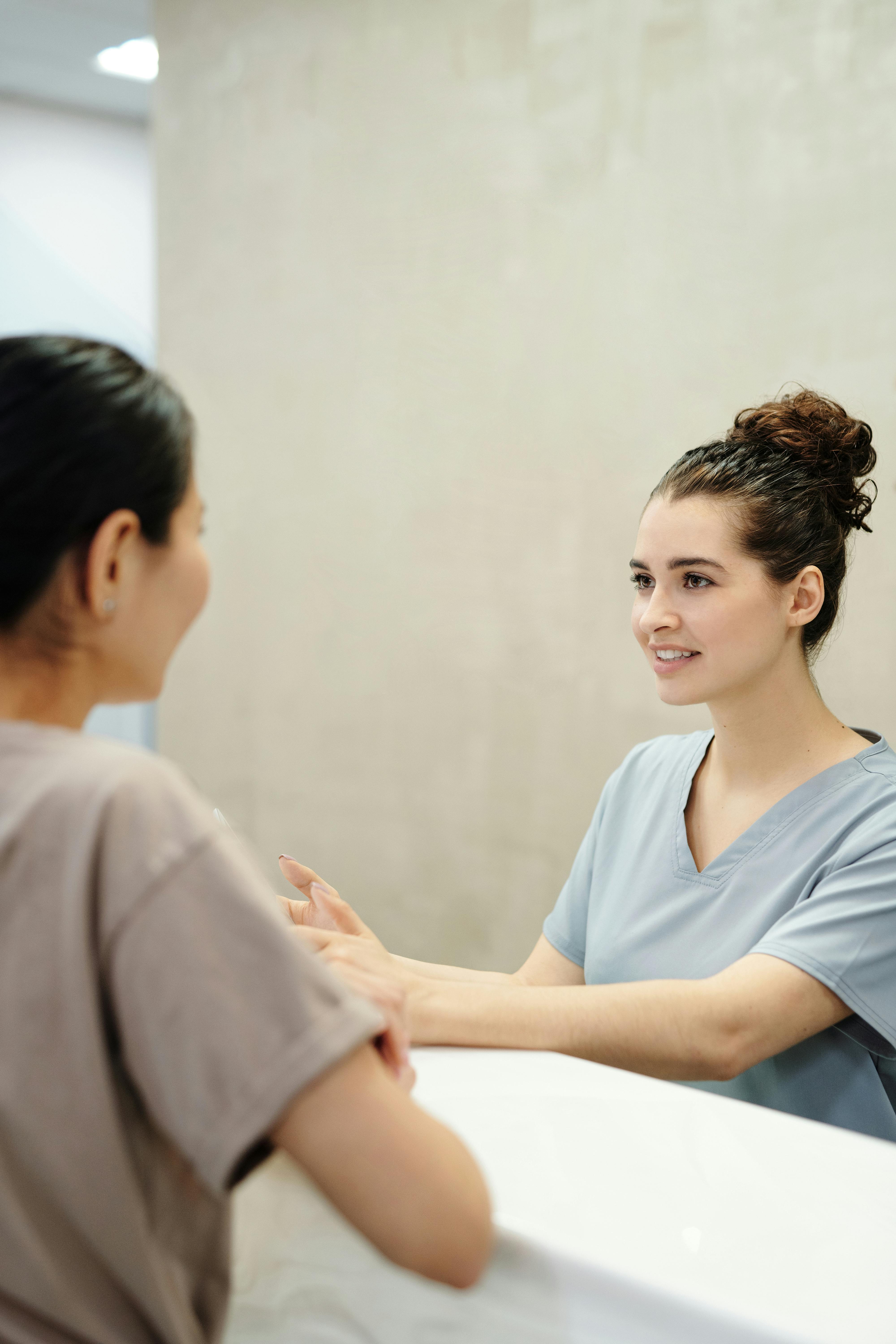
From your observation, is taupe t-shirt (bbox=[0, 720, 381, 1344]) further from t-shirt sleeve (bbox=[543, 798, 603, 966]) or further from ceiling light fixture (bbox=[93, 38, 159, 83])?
ceiling light fixture (bbox=[93, 38, 159, 83])

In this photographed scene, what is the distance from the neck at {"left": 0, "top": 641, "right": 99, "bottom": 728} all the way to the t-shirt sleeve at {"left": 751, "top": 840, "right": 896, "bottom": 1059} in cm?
84

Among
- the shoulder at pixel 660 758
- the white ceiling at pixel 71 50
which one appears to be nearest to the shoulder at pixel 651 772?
the shoulder at pixel 660 758

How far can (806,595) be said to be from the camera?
4.72 ft

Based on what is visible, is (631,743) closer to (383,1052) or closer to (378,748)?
(378,748)

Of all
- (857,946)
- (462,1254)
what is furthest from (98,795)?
(857,946)

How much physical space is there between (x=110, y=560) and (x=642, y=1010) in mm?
774

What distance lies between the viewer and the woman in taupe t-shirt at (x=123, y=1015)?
485 mm

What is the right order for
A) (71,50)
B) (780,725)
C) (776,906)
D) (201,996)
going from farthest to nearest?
(71,50), (780,725), (776,906), (201,996)

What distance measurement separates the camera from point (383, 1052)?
26.9 inches

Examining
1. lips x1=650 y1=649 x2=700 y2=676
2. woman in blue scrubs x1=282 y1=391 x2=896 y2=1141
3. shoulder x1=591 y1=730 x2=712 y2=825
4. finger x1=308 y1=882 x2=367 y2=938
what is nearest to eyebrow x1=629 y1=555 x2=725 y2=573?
woman in blue scrubs x1=282 y1=391 x2=896 y2=1141

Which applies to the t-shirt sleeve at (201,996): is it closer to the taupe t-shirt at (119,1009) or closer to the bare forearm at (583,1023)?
the taupe t-shirt at (119,1009)

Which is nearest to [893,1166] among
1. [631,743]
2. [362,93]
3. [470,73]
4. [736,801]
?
[736,801]

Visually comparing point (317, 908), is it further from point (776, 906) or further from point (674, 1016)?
point (776, 906)

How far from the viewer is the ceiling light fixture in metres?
3.62
